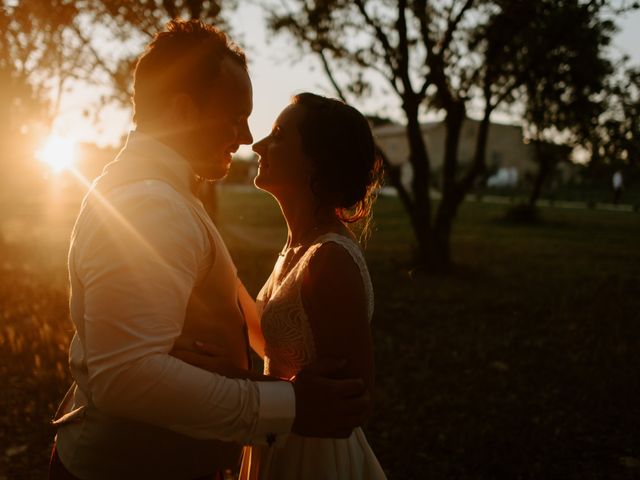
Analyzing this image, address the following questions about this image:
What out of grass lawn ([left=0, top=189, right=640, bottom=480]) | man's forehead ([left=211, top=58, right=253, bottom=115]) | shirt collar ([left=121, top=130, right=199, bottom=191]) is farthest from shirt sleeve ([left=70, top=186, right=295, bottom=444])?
grass lawn ([left=0, top=189, right=640, bottom=480])

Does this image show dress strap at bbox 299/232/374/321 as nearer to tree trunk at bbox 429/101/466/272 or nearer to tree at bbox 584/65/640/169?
tree trunk at bbox 429/101/466/272

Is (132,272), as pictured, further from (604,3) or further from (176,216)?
(604,3)

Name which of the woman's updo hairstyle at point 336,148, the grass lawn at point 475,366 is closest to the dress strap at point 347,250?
the woman's updo hairstyle at point 336,148

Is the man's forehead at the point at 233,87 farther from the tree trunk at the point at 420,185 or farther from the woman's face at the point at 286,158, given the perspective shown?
the tree trunk at the point at 420,185

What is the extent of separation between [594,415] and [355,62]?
10.5m

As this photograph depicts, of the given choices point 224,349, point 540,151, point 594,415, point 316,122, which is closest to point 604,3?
point 594,415

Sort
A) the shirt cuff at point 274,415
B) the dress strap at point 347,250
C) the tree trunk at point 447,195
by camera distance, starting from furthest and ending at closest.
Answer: the tree trunk at point 447,195 → the dress strap at point 347,250 → the shirt cuff at point 274,415

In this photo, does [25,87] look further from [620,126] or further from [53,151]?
[620,126]

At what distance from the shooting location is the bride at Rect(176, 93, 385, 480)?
2.10m

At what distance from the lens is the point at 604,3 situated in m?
10.6

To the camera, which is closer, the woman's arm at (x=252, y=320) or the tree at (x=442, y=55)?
the woman's arm at (x=252, y=320)

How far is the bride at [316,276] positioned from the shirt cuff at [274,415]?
1.18 ft

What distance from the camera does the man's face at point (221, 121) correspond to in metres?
2.00

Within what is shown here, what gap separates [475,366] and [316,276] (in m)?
5.74
